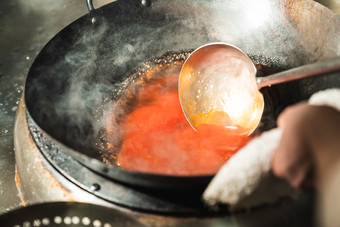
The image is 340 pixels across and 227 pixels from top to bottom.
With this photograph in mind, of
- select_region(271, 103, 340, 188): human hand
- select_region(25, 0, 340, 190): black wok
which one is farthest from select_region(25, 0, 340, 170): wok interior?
select_region(271, 103, 340, 188): human hand

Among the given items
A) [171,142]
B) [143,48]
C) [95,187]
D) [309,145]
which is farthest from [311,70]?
[143,48]

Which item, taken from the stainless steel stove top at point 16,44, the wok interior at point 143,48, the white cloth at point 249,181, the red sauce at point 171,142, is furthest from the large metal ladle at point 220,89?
the stainless steel stove top at point 16,44

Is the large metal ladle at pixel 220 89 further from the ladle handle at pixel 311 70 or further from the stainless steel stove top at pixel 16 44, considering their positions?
the stainless steel stove top at pixel 16 44

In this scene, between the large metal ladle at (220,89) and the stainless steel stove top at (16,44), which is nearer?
the large metal ladle at (220,89)

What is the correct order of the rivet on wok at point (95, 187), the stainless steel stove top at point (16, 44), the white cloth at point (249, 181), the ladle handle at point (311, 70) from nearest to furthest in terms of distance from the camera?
1. the white cloth at point (249, 181)
2. the ladle handle at point (311, 70)
3. the rivet on wok at point (95, 187)
4. the stainless steel stove top at point (16, 44)

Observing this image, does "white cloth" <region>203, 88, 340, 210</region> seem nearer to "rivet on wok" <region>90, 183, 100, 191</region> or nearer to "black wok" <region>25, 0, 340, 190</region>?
"rivet on wok" <region>90, 183, 100, 191</region>

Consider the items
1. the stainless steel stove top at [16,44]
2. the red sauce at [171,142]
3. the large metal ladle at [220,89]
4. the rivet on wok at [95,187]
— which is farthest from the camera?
the stainless steel stove top at [16,44]

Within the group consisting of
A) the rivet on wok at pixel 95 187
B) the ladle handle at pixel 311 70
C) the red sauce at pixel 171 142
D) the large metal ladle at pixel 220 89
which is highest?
the ladle handle at pixel 311 70

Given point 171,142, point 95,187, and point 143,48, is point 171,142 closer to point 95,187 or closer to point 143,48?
point 95,187
